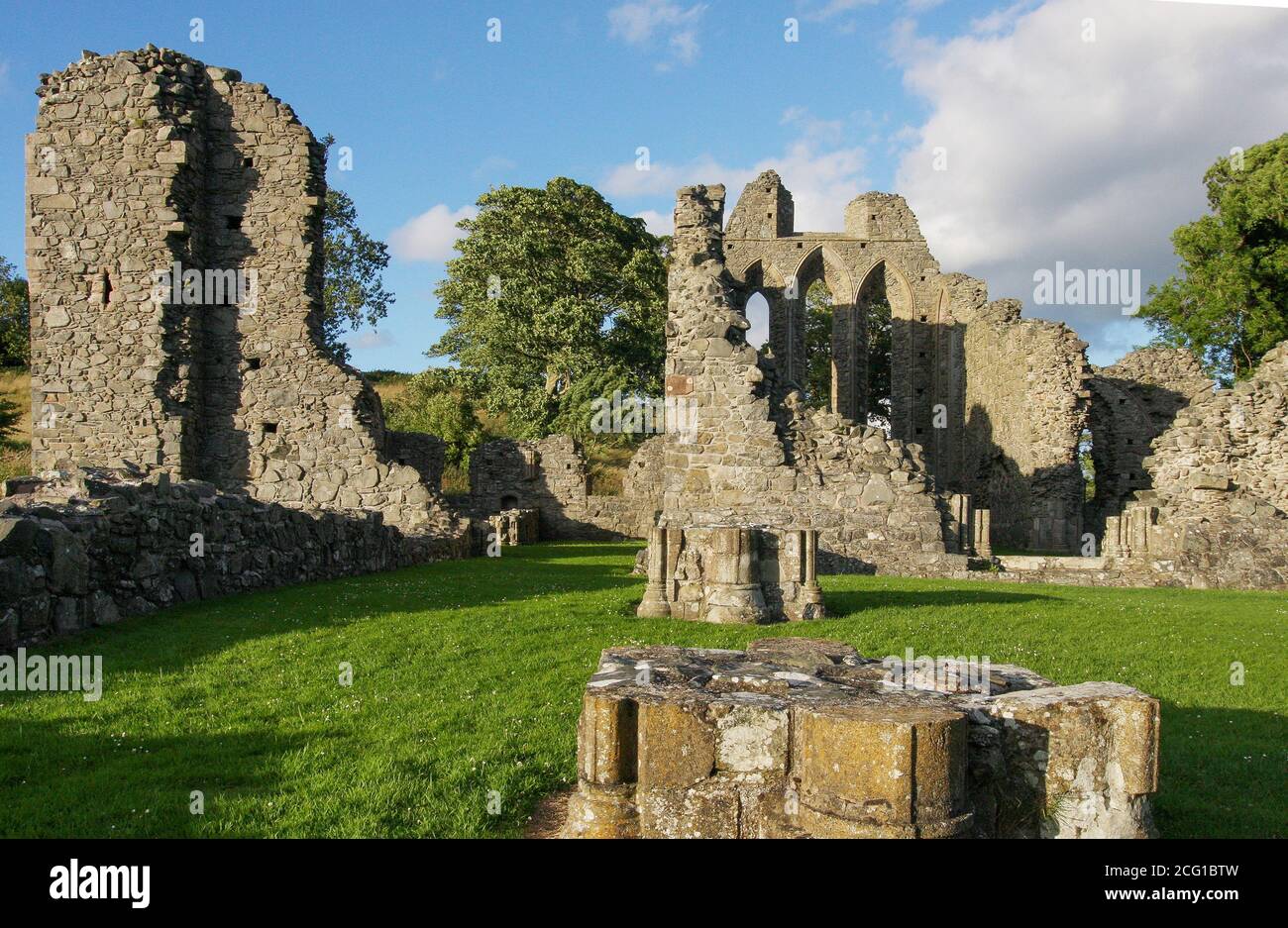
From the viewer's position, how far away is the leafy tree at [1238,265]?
29.8 meters

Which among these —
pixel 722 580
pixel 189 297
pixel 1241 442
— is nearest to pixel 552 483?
pixel 189 297

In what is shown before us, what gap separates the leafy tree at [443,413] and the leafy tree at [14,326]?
14684 millimetres

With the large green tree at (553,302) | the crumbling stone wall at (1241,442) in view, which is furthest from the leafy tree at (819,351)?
the crumbling stone wall at (1241,442)

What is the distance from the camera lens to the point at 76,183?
16.5 m

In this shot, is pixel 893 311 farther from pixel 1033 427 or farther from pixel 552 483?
pixel 552 483

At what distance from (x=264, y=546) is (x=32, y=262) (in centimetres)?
936

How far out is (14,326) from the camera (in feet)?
116

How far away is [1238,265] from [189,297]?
32586 millimetres

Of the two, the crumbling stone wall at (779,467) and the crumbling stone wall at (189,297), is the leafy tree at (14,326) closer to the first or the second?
the crumbling stone wall at (189,297)

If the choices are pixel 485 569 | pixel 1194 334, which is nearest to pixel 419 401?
pixel 485 569

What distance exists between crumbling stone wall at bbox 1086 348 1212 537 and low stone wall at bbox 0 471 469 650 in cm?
2331

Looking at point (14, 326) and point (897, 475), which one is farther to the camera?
point (14, 326)

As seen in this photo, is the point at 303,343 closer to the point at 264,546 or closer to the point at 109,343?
the point at 109,343
